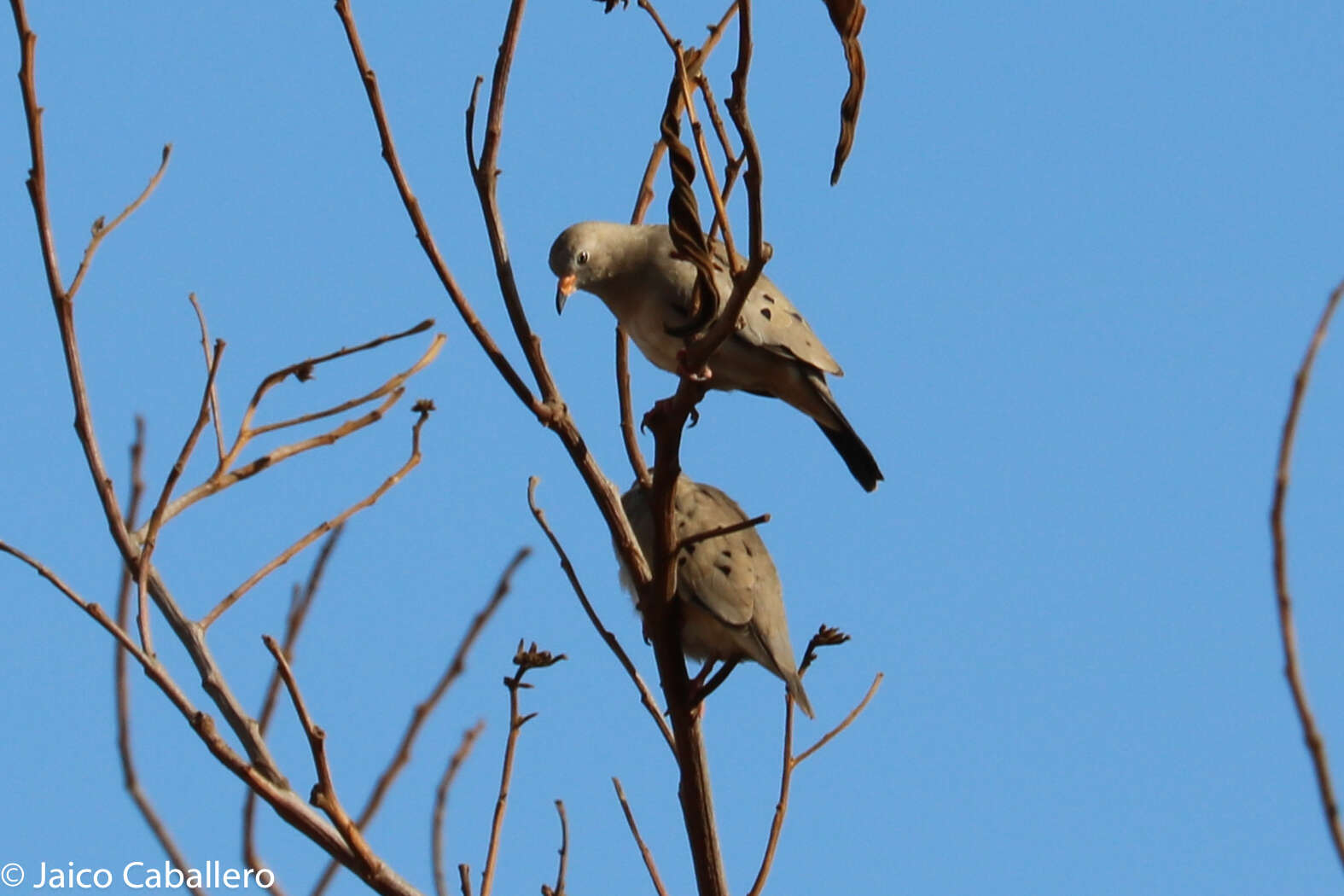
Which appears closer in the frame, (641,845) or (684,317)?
(641,845)

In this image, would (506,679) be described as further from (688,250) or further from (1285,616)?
(1285,616)

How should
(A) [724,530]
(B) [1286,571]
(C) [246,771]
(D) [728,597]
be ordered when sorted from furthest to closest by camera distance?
A: (D) [728,597] → (A) [724,530] → (C) [246,771] → (B) [1286,571]

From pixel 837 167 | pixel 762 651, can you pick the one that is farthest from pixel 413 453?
pixel 762 651

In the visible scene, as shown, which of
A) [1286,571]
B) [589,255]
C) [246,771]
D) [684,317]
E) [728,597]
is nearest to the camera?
[1286,571]

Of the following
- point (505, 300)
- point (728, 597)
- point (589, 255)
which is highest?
point (589, 255)

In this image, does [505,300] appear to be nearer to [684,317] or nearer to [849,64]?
[849,64]

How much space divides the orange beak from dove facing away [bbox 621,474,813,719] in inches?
31.6

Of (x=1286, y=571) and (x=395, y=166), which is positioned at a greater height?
(x=395, y=166)

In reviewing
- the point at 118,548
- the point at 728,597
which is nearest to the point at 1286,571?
the point at 118,548

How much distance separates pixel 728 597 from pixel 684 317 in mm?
930

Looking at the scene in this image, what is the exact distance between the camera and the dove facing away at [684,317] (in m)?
5.05

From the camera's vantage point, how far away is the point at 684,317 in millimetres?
4883

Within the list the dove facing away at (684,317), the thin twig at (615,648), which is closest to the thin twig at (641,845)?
the thin twig at (615,648)

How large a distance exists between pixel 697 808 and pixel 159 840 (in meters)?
1.08
